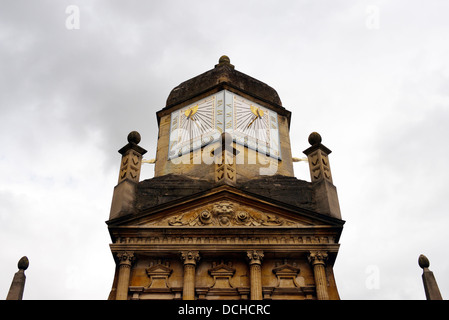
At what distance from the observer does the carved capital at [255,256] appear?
16.9 meters

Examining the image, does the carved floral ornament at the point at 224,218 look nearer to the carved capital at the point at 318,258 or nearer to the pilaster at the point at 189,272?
the pilaster at the point at 189,272

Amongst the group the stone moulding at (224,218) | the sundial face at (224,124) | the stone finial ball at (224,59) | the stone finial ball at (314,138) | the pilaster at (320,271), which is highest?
the stone finial ball at (224,59)

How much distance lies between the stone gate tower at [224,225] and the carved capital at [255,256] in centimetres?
3

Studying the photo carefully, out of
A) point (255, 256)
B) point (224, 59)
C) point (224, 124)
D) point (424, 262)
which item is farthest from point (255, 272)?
point (224, 59)

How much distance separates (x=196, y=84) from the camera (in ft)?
80.3

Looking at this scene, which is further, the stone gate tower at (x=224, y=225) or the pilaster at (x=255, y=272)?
the stone gate tower at (x=224, y=225)

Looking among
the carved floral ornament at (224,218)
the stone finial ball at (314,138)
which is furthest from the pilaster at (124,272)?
the stone finial ball at (314,138)

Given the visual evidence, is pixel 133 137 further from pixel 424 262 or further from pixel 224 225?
pixel 424 262

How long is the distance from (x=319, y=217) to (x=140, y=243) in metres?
5.39

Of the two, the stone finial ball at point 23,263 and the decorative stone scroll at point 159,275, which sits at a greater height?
the stone finial ball at point 23,263

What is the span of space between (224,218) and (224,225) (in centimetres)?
23

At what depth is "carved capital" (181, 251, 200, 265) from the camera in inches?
666

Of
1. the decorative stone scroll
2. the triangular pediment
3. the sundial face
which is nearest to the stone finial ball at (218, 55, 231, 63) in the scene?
the sundial face
